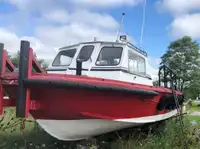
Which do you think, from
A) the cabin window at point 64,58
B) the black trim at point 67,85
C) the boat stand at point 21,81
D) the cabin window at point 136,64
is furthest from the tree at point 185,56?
the boat stand at point 21,81

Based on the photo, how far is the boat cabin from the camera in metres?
6.50

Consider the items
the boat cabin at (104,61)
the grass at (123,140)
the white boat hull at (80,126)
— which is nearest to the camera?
the white boat hull at (80,126)

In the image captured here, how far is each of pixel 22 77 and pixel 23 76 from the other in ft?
0.07

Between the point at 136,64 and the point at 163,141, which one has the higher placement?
the point at 136,64

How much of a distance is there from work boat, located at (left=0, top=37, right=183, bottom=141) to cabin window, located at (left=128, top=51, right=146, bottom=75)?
0.03 meters

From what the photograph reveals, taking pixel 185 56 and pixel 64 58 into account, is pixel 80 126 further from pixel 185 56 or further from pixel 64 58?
pixel 185 56

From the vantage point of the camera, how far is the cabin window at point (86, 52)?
22.6 feet

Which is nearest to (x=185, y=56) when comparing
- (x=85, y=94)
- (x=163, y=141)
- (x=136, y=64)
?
(x=136, y=64)

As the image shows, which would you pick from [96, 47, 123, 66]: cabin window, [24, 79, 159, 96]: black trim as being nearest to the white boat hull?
[24, 79, 159, 96]: black trim

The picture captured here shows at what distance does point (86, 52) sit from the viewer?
6969 millimetres

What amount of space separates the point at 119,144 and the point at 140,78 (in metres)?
1.63

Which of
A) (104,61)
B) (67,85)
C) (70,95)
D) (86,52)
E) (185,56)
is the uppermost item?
(185,56)

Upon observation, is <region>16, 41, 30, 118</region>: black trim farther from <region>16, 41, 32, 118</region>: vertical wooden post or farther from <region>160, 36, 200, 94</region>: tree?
<region>160, 36, 200, 94</region>: tree

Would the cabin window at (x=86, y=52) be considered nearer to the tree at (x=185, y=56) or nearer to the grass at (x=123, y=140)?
the grass at (x=123, y=140)
